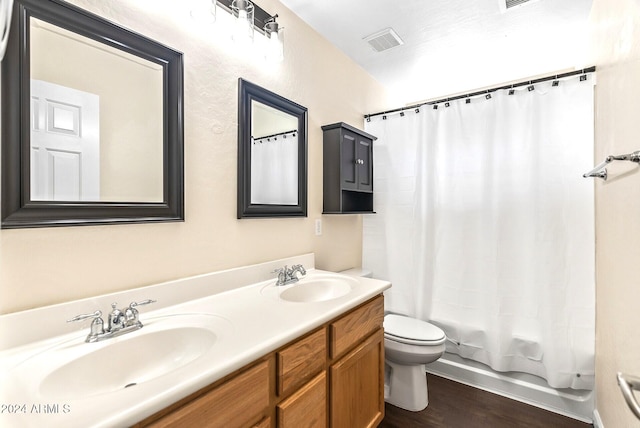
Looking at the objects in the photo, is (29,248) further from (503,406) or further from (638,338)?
(503,406)

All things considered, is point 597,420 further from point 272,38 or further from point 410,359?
point 272,38

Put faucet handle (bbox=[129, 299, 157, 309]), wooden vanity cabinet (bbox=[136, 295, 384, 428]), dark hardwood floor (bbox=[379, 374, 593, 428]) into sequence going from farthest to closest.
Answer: dark hardwood floor (bbox=[379, 374, 593, 428]), faucet handle (bbox=[129, 299, 157, 309]), wooden vanity cabinet (bbox=[136, 295, 384, 428])

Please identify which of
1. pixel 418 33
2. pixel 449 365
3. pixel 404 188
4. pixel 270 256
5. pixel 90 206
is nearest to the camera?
pixel 90 206

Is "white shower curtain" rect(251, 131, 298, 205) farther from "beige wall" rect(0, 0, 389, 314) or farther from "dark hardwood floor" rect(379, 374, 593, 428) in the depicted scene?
Answer: "dark hardwood floor" rect(379, 374, 593, 428)

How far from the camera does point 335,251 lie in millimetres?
2156

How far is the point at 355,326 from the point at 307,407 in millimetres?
392

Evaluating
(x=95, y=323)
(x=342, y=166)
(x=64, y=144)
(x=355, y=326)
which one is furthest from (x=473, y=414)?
(x=64, y=144)

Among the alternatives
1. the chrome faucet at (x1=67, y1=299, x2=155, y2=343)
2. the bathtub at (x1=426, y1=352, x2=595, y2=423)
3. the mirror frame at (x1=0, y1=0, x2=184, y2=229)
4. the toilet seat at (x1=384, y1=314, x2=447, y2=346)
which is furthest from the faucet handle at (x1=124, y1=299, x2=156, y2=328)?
the bathtub at (x1=426, y1=352, x2=595, y2=423)

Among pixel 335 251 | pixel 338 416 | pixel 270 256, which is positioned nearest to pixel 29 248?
pixel 270 256

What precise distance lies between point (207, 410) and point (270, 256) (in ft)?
3.12

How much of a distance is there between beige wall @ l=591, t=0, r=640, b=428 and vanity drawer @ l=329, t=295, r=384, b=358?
3.11ft

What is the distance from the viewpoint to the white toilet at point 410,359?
5.59 feet

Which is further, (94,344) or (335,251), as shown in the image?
(335,251)

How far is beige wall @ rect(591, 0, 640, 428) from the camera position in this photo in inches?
40.4
